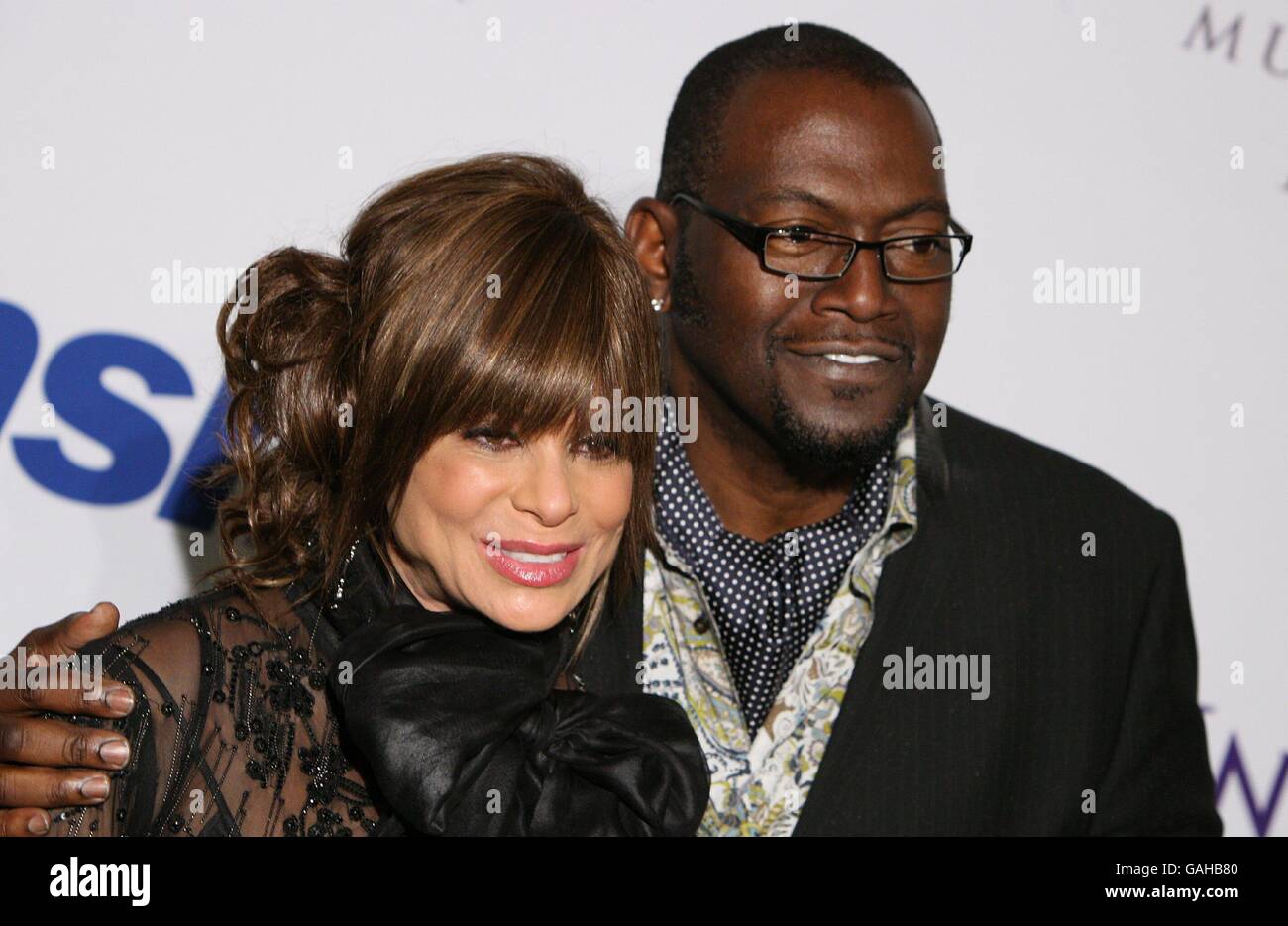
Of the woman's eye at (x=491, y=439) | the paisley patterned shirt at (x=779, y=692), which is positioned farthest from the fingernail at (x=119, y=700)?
the paisley patterned shirt at (x=779, y=692)

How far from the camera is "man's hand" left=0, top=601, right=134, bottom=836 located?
163 centimetres

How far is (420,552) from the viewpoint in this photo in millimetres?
1756

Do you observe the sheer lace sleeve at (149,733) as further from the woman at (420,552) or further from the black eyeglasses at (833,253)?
the black eyeglasses at (833,253)

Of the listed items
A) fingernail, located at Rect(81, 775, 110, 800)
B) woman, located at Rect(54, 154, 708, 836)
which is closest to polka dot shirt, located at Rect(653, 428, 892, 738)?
woman, located at Rect(54, 154, 708, 836)

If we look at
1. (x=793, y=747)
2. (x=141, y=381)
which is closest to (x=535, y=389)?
(x=793, y=747)

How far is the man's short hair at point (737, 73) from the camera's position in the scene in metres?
2.21

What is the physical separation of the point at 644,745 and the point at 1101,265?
147 cm

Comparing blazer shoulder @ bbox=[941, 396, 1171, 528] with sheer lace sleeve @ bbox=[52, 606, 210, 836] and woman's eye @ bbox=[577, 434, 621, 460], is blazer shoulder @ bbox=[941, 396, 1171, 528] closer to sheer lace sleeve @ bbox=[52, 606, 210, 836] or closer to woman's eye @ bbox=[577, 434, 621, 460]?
woman's eye @ bbox=[577, 434, 621, 460]

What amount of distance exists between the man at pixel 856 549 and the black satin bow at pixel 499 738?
0.27 metres

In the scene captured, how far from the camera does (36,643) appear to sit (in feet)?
5.76

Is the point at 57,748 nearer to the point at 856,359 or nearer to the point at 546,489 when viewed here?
the point at 546,489

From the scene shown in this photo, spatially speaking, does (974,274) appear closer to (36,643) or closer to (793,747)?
(793,747)
